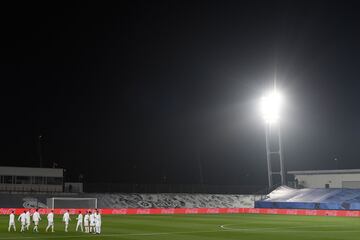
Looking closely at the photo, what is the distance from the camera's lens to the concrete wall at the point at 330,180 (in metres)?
97.8

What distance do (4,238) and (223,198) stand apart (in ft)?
197

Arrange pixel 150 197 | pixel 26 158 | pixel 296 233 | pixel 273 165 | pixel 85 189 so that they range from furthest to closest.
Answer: pixel 273 165 → pixel 26 158 → pixel 85 189 → pixel 150 197 → pixel 296 233

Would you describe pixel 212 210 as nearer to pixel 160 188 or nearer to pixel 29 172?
pixel 160 188

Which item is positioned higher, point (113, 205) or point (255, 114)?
point (255, 114)

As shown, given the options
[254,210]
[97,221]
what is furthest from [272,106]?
[97,221]

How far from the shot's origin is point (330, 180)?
10238 centimetres

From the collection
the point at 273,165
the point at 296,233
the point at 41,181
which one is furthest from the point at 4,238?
the point at 273,165

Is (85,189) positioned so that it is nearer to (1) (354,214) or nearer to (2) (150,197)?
(2) (150,197)

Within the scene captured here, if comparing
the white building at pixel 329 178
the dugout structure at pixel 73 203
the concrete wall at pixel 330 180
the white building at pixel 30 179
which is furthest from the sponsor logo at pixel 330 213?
the white building at pixel 30 179

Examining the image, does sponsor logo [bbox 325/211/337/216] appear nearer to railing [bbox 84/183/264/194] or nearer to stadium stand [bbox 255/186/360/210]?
stadium stand [bbox 255/186/360/210]

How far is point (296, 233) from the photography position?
44.7 m

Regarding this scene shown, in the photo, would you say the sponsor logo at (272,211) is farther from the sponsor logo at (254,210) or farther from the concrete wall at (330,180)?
the concrete wall at (330,180)

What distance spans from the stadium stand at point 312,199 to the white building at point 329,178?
7.59 meters

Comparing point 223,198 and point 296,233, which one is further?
point 223,198
